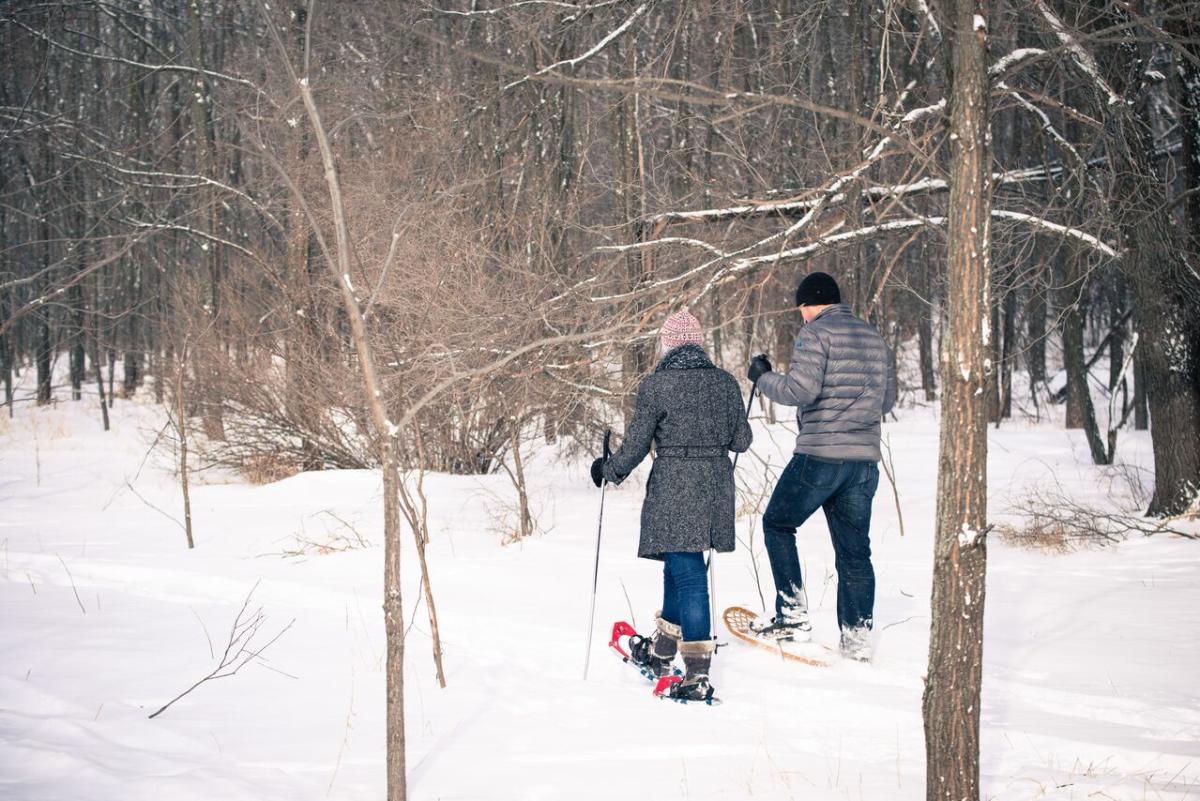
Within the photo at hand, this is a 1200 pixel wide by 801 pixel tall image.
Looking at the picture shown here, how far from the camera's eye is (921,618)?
5.74 m

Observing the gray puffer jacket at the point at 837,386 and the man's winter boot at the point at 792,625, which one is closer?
the gray puffer jacket at the point at 837,386

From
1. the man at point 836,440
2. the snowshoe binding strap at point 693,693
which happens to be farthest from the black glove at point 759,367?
the snowshoe binding strap at point 693,693

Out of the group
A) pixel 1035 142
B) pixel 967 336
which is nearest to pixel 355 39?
pixel 1035 142

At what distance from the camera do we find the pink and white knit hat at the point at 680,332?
457 cm

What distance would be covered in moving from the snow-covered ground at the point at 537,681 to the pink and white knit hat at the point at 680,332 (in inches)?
65.7

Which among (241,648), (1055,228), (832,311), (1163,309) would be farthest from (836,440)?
(1163,309)

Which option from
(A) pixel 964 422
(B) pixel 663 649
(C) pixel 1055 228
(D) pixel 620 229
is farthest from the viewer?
(D) pixel 620 229

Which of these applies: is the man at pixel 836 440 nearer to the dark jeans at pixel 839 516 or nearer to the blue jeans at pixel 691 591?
the dark jeans at pixel 839 516

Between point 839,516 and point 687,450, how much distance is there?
1.02 m

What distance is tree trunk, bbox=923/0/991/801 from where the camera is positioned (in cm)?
293

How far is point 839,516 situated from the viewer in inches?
195

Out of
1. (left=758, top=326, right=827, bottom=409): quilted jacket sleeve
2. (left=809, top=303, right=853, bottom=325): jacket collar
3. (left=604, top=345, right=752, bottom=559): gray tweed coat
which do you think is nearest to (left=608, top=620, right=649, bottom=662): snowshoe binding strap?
(left=604, top=345, right=752, bottom=559): gray tweed coat

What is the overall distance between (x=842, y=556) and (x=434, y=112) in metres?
8.58

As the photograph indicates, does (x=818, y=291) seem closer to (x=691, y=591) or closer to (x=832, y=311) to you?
(x=832, y=311)
